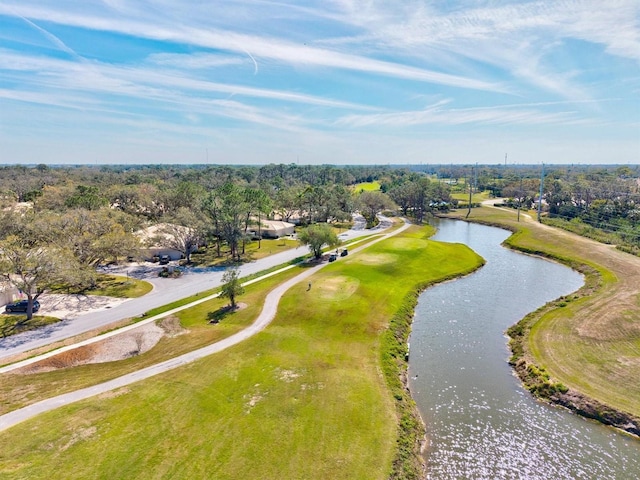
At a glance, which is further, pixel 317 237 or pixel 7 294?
pixel 317 237

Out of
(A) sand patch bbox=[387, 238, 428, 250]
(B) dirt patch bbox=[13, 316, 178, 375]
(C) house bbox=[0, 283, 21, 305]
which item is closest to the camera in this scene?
(B) dirt patch bbox=[13, 316, 178, 375]

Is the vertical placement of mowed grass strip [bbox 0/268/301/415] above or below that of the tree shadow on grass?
below

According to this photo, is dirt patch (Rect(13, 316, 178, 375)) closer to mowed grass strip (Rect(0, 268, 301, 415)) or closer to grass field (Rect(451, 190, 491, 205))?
mowed grass strip (Rect(0, 268, 301, 415))

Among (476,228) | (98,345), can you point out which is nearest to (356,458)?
(98,345)

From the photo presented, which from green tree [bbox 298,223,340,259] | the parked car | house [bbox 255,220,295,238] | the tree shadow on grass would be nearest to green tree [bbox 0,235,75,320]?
the parked car

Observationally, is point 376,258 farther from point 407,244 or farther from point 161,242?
point 161,242

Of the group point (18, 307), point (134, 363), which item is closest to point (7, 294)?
point (18, 307)
